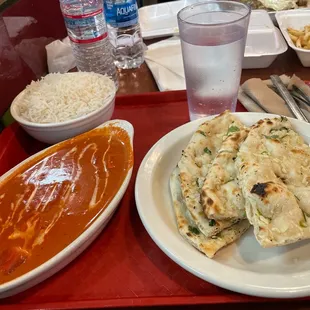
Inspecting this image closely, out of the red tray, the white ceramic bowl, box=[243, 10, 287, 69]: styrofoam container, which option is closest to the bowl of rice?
the white ceramic bowl

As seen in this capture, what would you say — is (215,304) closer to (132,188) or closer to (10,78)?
(132,188)

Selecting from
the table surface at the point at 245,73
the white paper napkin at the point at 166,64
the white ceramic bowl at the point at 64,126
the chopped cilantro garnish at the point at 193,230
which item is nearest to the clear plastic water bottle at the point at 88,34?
the table surface at the point at 245,73

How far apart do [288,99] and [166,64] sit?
24.5 inches

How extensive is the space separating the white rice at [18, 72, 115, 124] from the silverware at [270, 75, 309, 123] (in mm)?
611

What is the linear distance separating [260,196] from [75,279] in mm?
466

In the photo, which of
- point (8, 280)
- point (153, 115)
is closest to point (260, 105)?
point (153, 115)

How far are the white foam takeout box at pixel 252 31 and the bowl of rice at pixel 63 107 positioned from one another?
2.29ft

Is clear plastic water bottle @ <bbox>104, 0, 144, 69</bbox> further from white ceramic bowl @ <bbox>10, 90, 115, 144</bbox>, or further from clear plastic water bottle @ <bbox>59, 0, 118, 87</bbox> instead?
white ceramic bowl @ <bbox>10, 90, 115, 144</bbox>

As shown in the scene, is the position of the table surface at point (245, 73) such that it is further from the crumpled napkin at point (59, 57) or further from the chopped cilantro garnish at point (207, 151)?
the chopped cilantro garnish at point (207, 151)

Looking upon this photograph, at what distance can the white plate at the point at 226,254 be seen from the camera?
0.75 m

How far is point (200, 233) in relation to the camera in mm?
889

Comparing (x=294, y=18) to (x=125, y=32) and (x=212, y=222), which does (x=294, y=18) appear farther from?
(x=212, y=222)

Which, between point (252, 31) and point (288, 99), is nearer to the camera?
point (288, 99)

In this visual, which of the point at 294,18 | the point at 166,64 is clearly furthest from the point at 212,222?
the point at 294,18
